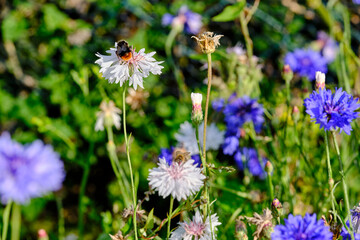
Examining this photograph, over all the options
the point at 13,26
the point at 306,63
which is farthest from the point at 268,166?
the point at 13,26

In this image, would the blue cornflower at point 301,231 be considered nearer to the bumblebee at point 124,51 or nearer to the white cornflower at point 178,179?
the white cornflower at point 178,179

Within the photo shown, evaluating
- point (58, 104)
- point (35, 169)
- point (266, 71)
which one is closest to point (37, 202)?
point (58, 104)

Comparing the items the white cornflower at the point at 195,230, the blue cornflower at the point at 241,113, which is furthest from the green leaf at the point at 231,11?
the white cornflower at the point at 195,230

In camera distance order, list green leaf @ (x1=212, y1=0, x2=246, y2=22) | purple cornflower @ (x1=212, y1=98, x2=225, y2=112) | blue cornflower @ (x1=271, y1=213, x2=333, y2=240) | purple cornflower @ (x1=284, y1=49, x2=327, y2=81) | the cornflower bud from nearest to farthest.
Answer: blue cornflower @ (x1=271, y1=213, x2=333, y2=240), the cornflower bud, green leaf @ (x1=212, y1=0, x2=246, y2=22), purple cornflower @ (x1=212, y1=98, x2=225, y2=112), purple cornflower @ (x1=284, y1=49, x2=327, y2=81)

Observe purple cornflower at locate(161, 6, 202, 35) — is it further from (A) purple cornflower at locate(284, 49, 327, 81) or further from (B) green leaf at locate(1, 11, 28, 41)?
(B) green leaf at locate(1, 11, 28, 41)

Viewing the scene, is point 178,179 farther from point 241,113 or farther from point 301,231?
point 241,113

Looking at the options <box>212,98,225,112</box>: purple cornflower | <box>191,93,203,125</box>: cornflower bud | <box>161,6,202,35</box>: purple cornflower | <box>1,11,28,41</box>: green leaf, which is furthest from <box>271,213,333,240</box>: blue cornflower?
<box>1,11,28,41</box>: green leaf

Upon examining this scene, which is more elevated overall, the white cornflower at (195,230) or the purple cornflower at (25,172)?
the purple cornflower at (25,172)
